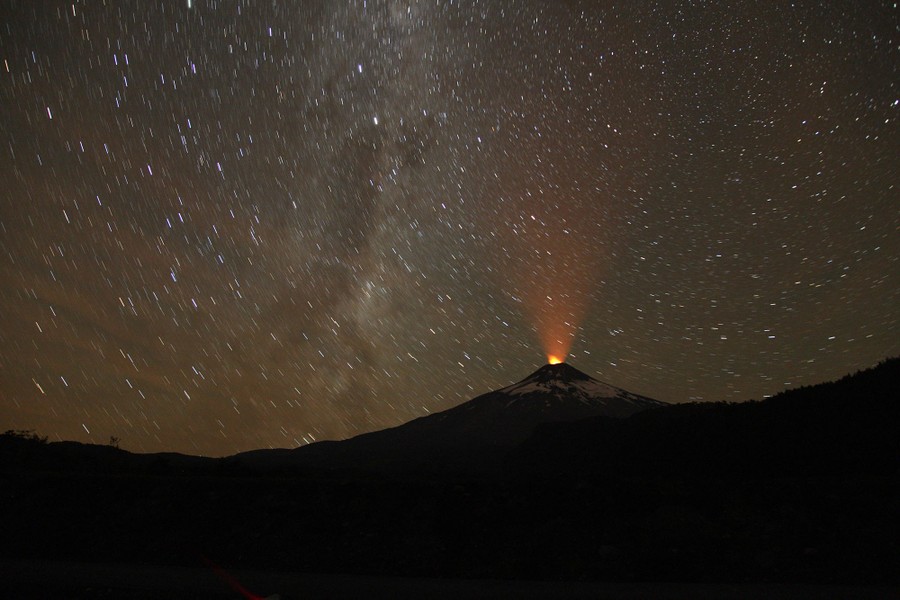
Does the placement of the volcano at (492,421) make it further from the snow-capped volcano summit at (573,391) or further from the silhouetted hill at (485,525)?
the silhouetted hill at (485,525)

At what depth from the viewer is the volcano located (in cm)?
10227

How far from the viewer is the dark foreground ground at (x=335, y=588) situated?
5.84 meters

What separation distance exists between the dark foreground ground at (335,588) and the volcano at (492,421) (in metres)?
82.2

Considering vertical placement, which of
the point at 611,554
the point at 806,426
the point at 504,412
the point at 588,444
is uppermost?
the point at 504,412

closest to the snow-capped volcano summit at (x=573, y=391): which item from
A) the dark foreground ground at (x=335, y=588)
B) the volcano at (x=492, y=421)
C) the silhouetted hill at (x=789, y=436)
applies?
the volcano at (x=492, y=421)

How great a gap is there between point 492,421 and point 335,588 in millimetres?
123161

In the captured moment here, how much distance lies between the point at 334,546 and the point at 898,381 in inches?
872

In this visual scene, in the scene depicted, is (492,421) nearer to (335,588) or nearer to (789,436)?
(789,436)

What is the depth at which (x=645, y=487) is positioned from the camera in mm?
8945

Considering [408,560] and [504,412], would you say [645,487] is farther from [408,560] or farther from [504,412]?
[504,412]

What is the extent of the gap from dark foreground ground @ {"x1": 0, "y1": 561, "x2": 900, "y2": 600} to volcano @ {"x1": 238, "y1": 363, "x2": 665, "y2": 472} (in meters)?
82.2

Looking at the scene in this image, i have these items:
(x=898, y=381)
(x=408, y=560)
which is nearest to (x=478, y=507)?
(x=408, y=560)

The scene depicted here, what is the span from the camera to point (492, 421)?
12650 centimetres

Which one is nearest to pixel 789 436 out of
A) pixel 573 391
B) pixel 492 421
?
pixel 492 421
